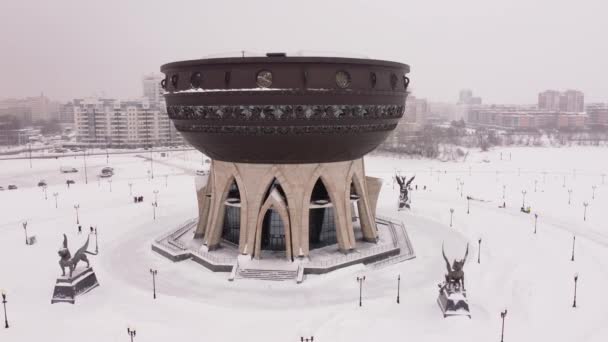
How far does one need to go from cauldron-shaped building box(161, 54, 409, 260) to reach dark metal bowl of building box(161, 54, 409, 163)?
72mm

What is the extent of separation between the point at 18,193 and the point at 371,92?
59.2m

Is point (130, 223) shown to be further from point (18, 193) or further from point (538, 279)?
point (538, 279)

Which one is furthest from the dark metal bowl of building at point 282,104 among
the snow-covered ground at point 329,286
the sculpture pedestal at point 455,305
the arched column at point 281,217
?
the sculpture pedestal at point 455,305

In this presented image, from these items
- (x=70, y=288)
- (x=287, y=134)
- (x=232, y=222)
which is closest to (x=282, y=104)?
(x=287, y=134)

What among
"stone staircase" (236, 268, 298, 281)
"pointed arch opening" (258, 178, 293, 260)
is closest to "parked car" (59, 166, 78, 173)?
"pointed arch opening" (258, 178, 293, 260)

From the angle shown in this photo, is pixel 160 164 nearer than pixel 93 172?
No

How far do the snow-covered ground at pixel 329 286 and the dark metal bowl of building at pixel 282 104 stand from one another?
9.82 meters

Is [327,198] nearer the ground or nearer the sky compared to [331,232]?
nearer the sky

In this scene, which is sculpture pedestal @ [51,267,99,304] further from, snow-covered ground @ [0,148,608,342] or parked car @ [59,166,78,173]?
parked car @ [59,166,78,173]

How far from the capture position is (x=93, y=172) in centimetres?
10194

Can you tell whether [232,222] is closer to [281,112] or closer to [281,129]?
[281,129]

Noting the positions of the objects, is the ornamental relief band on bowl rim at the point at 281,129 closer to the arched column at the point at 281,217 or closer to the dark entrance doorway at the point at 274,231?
the arched column at the point at 281,217

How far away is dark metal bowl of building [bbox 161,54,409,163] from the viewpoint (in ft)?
107

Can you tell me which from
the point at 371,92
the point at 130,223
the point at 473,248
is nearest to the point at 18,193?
the point at 130,223
